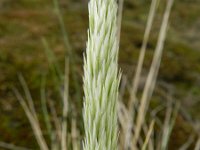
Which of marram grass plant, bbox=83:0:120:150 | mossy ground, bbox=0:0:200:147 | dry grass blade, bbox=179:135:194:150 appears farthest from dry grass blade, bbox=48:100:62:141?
marram grass plant, bbox=83:0:120:150

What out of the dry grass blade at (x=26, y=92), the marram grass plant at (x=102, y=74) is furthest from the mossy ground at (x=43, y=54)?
the marram grass plant at (x=102, y=74)

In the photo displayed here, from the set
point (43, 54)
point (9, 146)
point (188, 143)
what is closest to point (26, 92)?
point (9, 146)

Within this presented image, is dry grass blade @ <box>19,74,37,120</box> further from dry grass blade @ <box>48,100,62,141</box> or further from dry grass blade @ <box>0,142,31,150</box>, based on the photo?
dry grass blade @ <box>0,142,31,150</box>

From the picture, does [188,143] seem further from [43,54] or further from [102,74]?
[102,74]

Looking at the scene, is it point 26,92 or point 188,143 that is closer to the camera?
point 188,143

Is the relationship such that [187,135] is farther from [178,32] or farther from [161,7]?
[161,7]

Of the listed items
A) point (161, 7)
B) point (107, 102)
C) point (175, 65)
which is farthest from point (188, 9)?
A: point (107, 102)
